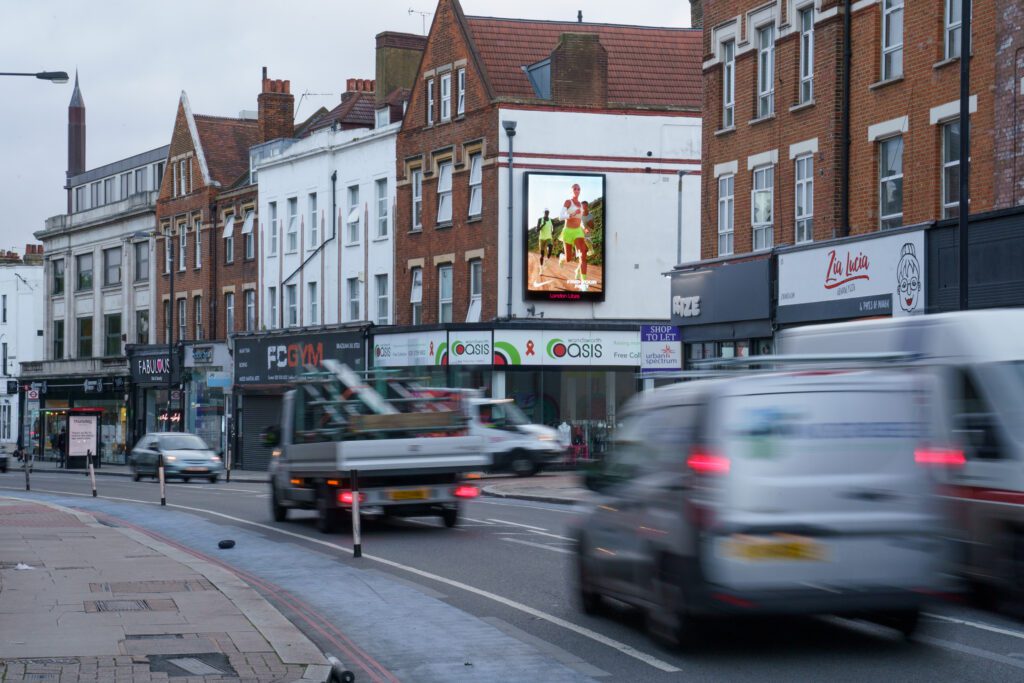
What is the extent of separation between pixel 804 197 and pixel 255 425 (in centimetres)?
3351

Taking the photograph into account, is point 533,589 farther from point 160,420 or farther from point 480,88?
point 160,420

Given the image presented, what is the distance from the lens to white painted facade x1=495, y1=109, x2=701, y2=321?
4531 centimetres

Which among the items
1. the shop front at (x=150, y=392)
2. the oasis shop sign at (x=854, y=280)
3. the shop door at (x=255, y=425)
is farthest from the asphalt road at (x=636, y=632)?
the shop front at (x=150, y=392)

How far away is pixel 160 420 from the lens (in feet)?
223

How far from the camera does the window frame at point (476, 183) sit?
4634cm

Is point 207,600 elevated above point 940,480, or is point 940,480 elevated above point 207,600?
point 940,480

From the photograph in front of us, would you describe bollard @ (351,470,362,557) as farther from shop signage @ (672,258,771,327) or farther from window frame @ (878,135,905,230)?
shop signage @ (672,258,771,327)

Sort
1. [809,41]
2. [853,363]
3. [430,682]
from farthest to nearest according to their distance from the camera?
1. [809,41]
2. [853,363]
3. [430,682]

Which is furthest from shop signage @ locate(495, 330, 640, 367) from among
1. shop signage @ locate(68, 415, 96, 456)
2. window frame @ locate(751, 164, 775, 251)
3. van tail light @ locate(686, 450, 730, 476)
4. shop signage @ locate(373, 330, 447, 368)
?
van tail light @ locate(686, 450, 730, 476)

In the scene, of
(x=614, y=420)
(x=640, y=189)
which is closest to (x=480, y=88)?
(x=640, y=189)

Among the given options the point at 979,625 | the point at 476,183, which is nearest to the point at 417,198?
the point at 476,183

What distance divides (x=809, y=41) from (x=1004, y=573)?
67.8ft

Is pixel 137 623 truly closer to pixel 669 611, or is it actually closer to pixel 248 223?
pixel 669 611

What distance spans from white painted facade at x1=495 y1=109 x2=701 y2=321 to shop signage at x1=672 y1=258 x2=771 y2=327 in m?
9.87
